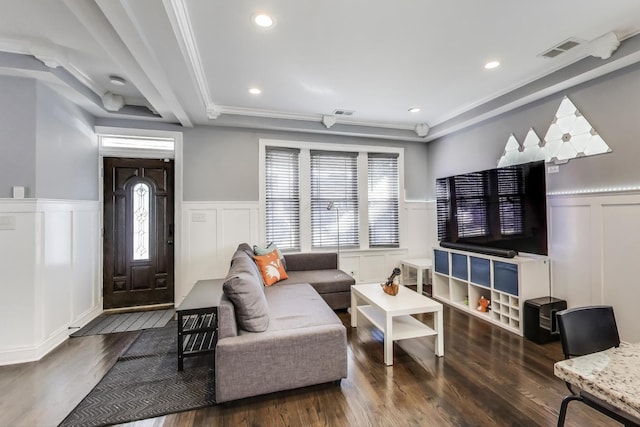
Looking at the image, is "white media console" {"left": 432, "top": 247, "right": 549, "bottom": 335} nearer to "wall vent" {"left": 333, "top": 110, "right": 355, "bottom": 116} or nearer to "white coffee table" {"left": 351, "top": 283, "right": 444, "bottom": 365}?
"white coffee table" {"left": 351, "top": 283, "right": 444, "bottom": 365}

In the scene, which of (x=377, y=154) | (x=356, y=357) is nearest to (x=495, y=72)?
(x=377, y=154)

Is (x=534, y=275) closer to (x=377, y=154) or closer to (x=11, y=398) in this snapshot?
(x=377, y=154)

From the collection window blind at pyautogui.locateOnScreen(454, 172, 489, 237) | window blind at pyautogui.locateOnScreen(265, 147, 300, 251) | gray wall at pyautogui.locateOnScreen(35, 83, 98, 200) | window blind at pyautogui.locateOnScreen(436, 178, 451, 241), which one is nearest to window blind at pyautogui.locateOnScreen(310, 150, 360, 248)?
window blind at pyautogui.locateOnScreen(265, 147, 300, 251)

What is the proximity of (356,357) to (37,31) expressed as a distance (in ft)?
12.7

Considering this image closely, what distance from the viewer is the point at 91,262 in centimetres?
355

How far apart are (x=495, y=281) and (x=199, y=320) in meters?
3.51

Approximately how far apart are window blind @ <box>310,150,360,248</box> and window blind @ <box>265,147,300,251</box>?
11.3 inches

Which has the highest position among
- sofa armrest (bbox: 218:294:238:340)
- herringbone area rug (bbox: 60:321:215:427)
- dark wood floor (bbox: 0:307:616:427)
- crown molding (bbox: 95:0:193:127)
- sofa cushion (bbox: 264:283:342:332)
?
crown molding (bbox: 95:0:193:127)

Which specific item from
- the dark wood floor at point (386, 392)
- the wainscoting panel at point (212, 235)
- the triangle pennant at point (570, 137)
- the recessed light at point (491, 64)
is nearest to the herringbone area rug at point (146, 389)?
the dark wood floor at point (386, 392)

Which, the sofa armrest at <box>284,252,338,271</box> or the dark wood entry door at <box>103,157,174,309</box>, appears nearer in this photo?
the dark wood entry door at <box>103,157,174,309</box>

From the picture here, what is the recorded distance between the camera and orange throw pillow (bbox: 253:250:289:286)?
11.6 feet

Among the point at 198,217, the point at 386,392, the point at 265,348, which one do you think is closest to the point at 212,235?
the point at 198,217

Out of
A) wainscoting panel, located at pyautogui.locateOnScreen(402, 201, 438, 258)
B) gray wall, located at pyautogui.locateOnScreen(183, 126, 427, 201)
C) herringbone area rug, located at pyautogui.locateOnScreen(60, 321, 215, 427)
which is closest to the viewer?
herringbone area rug, located at pyautogui.locateOnScreen(60, 321, 215, 427)

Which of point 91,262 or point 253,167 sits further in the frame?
point 253,167
